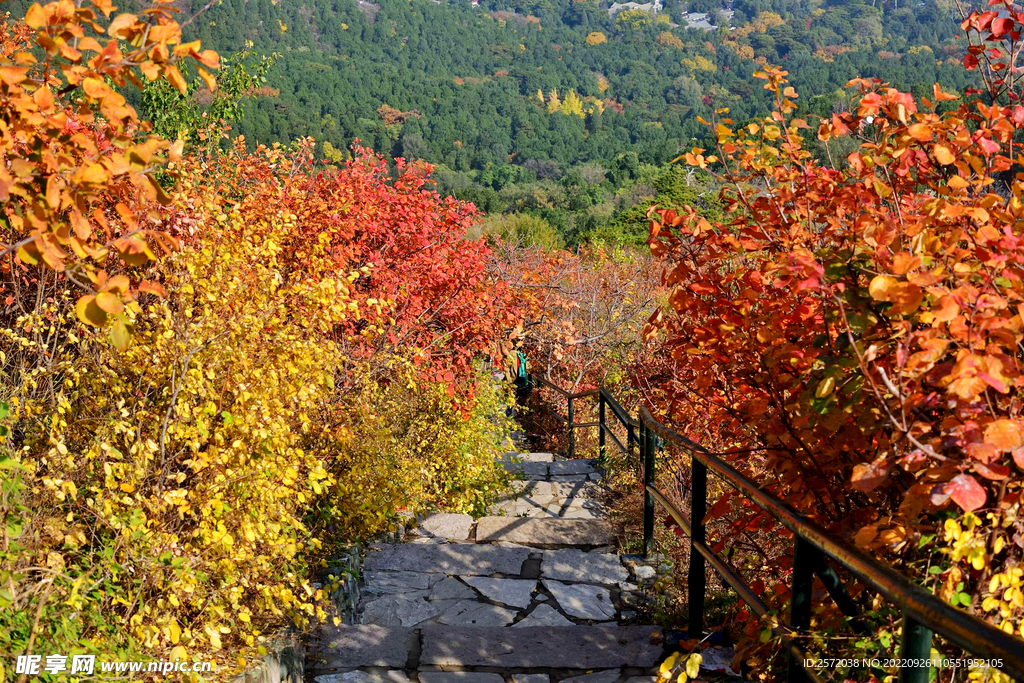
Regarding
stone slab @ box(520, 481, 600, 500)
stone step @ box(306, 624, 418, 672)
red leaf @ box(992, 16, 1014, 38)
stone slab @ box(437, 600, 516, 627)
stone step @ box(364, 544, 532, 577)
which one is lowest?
stone slab @ box(520, 481, 600, 500)

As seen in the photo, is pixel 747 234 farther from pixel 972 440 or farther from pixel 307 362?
pixel 307 362

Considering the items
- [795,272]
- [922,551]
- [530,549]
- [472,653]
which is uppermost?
[795,272]

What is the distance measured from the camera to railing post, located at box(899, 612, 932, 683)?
1.30 meters

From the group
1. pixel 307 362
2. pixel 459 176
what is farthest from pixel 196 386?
pixel 459 176

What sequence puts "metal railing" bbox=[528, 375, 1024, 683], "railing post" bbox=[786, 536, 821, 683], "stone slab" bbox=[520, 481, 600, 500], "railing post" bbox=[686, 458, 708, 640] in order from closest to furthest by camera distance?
"metal railing" bbox=[528, 375, 1024, 683] → "railing post" bbox=[786, 536, 821, 683] → "railing post" bbox=[686, 458, 708, 640] → "stone slab" bbox=[520, 481, 600, 500]

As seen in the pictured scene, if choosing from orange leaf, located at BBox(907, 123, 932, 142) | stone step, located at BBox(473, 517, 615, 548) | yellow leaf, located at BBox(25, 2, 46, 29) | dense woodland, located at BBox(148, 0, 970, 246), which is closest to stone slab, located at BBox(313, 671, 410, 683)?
stone step, located at BBox(473, 517, 615, 548)

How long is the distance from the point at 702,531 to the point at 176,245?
6.89 feet

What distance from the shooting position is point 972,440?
1.58 m

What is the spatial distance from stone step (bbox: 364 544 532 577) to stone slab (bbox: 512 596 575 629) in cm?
48

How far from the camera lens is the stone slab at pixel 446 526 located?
5215 millimetres

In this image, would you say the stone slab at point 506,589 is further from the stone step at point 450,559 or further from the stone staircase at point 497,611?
the stone step at point 450,559

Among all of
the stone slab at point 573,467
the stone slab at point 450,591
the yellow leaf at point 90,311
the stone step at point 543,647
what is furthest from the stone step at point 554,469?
the yellow leaf at point 90,311

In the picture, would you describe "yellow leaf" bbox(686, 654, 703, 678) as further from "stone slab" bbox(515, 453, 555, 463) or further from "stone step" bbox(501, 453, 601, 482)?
"stone slab" bbox(515, 453, 555, 463)

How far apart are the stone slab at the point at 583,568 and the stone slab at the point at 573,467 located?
10.5 feet
